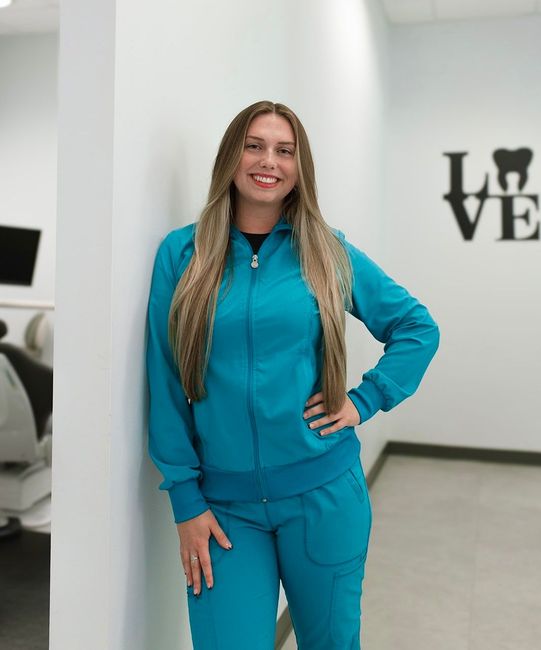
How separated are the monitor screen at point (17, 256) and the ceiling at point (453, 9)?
272 cm

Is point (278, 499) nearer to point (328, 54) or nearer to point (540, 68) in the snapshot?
point (328, 54)

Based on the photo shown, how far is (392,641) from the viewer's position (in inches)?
102

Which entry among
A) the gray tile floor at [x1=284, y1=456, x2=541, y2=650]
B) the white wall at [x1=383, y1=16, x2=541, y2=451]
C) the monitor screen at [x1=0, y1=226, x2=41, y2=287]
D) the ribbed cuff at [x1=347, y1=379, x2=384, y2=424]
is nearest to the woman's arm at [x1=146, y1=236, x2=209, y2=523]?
the ribbed cuff at [x1=347, y1=379, x2=384, y2=424]

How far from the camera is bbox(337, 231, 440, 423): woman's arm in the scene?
1.73m

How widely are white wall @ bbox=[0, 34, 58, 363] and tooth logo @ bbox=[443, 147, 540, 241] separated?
289cm

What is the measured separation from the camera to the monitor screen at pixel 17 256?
13.9 feet

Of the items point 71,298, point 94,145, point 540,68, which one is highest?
point 540,68

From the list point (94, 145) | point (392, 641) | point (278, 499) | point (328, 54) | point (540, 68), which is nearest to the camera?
point (94, 145)

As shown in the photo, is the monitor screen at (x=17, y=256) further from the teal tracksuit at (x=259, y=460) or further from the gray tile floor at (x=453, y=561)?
the teal tracksuit at (x=259, y=460)

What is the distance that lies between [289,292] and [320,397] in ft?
0.80

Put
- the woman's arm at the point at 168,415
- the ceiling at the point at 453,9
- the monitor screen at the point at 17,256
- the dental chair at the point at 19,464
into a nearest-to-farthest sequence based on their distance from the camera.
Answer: the woman's arm at the point at 168,415
the dental chair at the point at 19,464
the monitor screen at the point at 17,256
the ceiling at the point at 453,9

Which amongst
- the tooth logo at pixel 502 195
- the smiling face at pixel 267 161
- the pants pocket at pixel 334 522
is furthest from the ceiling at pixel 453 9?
the pants pocket at pixel 334 522

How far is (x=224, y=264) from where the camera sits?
158 cm

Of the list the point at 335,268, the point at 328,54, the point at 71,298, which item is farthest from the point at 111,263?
the point at 328,54
